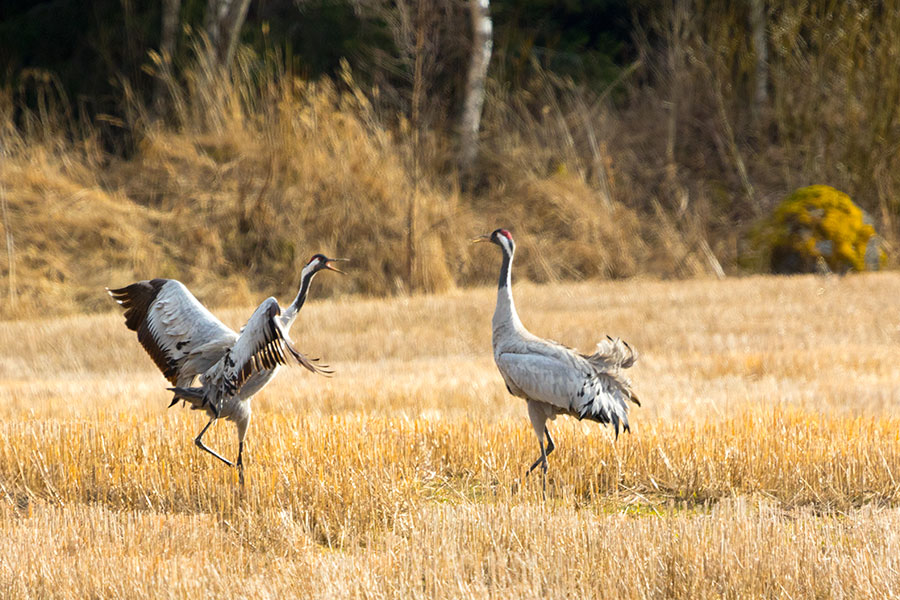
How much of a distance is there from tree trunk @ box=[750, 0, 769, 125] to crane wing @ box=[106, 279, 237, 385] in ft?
53.1

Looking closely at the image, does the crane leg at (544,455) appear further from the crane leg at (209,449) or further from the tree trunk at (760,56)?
the tree trunk at (760,56)

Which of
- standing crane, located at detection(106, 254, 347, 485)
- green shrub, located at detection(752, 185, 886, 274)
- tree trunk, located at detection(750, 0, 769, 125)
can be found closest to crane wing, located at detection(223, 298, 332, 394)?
standing crane, located at detection(106, 254, 347, 485)

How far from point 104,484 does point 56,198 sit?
11.6 m

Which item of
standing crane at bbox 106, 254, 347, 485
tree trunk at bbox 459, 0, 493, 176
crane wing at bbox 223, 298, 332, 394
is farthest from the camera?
tree trunk at bbox 459, 0, 493, 176

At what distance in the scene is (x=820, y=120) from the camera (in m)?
18.8

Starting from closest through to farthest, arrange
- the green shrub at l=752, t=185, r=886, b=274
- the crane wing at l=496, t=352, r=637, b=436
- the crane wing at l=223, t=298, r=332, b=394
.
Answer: the crane wing at l=223, t=298, r=332, b=394 → the crane wing at l=496, t=352, r=637, b=436 → the green shrub at l=752, t=185, r=886, b=274

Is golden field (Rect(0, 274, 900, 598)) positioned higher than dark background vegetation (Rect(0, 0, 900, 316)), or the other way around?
dark background vegetation (Rect(0, 0, 900, 316))

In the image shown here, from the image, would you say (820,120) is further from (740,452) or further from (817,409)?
(740,452)

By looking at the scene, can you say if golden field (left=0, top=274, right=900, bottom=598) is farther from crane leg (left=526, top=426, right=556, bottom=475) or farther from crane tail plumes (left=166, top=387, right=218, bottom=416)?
crane tail plumes (left=166, top=387, right=218, bottom=416)

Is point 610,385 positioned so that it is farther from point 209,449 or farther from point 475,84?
point 475,84

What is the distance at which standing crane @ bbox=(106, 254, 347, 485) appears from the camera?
5.15 m

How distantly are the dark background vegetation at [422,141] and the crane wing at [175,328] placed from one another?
844cm

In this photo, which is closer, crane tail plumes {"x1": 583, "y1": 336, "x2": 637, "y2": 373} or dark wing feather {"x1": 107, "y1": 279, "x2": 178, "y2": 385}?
crane tail plumes {"x1": 583, "y1": 336, "x2": 637, "y2": 373}

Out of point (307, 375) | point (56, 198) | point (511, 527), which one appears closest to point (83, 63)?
point (56, 198)
